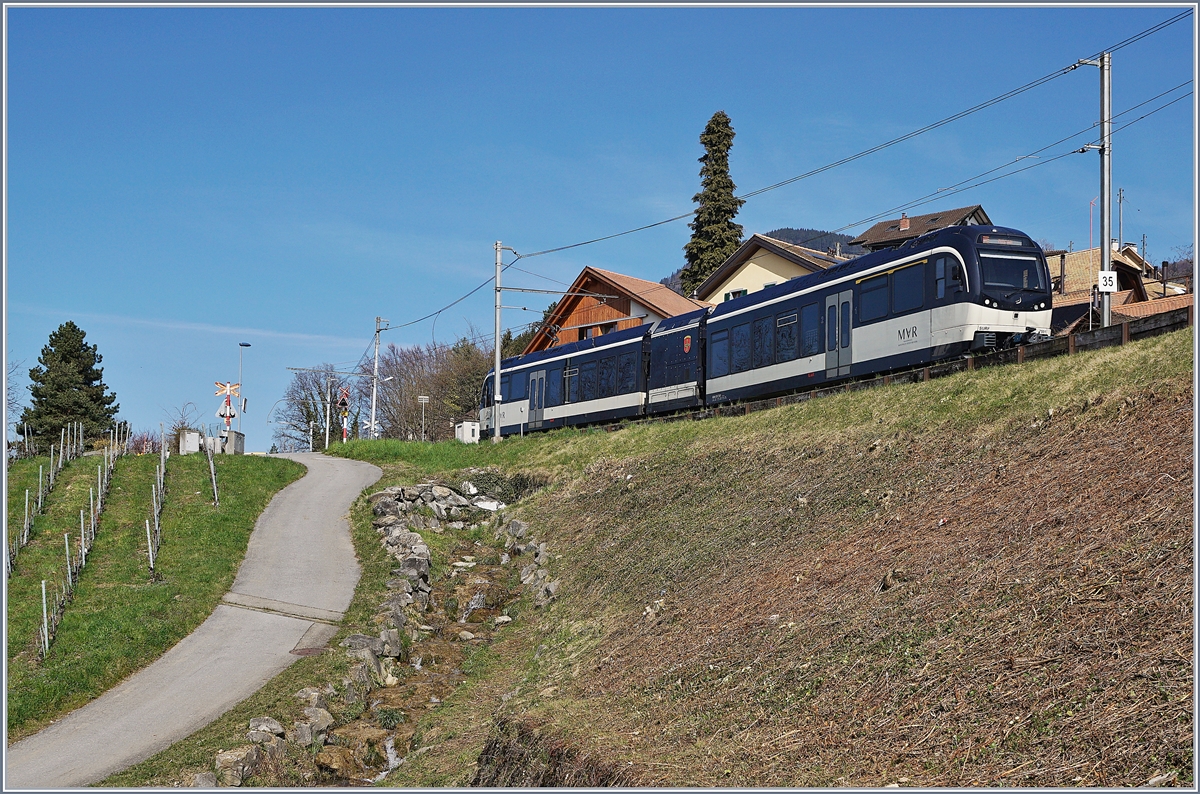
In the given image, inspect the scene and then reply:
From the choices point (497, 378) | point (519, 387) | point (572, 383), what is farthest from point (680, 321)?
point (497, 378)

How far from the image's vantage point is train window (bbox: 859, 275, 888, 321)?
76.1 ft

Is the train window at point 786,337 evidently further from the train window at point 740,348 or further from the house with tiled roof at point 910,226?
the house with tiled roof at point 910,226

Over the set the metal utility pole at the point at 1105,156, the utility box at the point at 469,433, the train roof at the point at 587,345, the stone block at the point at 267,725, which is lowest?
the stone block at the point at 267,725

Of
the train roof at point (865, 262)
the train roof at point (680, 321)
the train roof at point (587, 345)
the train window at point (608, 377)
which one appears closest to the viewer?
the train roof at point (865, 262)

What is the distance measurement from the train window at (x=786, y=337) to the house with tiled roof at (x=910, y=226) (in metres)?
32.1

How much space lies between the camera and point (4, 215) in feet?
42.1

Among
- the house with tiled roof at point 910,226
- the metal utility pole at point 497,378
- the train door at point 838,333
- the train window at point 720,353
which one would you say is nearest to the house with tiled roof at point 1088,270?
the house with tiled roof at point 910,226

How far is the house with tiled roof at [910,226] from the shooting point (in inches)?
2296

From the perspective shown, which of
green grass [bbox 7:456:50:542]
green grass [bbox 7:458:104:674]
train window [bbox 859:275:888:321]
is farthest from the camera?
green grass [bbox 7:456:50:542]

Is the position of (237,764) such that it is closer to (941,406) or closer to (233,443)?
(941,406)

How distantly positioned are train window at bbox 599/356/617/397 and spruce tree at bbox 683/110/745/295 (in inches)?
1261

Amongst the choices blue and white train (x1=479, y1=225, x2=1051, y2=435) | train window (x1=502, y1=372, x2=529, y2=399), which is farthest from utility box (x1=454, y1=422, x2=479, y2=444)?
blue and white train (x1=479, y1=225, x2=1051, y2=435)

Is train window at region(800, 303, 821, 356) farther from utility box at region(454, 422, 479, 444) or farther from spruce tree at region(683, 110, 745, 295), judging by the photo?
spruce tree at region(683, 110, 745, 295)

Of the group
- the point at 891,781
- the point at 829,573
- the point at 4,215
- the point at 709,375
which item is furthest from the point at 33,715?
the point at 709,375
